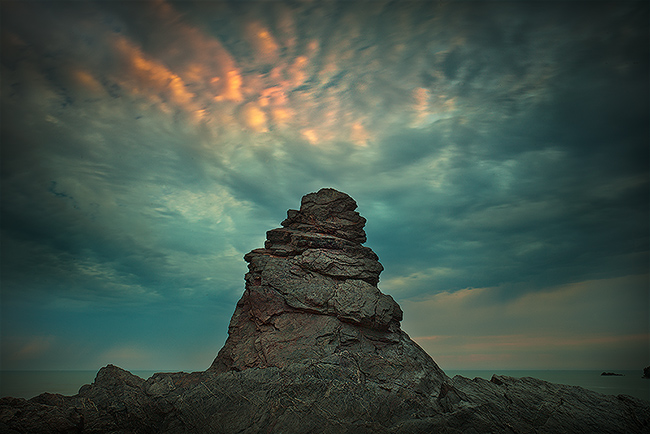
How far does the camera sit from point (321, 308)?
28734 mm

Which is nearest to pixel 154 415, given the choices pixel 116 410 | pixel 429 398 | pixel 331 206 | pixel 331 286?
pixel 116 410

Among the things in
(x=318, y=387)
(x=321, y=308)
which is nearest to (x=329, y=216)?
(x=321, y=308)

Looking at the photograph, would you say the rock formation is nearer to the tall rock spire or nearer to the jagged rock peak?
the tall rock spire

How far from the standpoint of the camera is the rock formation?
22.1 m

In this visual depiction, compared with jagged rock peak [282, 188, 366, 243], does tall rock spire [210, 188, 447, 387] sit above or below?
below

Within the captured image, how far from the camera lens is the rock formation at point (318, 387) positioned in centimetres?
2211

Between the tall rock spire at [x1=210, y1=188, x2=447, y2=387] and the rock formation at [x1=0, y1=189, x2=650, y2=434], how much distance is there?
0.09m

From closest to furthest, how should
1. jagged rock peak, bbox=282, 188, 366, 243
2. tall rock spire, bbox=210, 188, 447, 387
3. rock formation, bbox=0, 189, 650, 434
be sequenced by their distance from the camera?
rock formation, bbox=0, 189, 650, 434 < tall rock spire, bbox=210, 188, 447, 387 < jagged rock peak, bbox=282, 188, 366, 243

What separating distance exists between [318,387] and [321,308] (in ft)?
22.2

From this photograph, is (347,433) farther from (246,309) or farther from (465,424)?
(246,309)

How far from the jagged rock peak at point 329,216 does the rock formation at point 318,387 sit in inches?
13.5

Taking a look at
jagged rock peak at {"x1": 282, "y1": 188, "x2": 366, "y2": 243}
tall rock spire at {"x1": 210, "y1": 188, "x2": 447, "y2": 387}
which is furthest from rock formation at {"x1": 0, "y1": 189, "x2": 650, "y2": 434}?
jagged rock peak at {"x1": 282, "y1": 188, "x2": 366, "y2": 243}

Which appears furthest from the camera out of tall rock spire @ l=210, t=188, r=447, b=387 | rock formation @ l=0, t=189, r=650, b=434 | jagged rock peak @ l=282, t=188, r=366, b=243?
jagged rock peak @ l=282, t=188, r=366, b=243

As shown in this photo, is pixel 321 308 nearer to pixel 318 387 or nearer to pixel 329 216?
pixel 318 387
